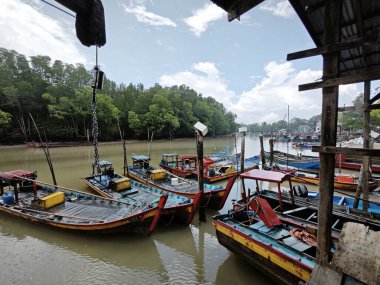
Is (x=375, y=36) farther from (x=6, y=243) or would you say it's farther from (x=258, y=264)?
(x=6, y=243)

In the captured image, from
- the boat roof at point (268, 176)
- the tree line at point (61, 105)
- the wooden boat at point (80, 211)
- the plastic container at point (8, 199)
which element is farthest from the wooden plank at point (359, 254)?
the tree line at point (61, 105)

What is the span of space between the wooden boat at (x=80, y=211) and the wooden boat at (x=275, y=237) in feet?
9.50

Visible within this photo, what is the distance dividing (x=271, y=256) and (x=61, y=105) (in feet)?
158

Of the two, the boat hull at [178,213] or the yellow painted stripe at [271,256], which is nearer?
the yellow painted stripe at [271,256]

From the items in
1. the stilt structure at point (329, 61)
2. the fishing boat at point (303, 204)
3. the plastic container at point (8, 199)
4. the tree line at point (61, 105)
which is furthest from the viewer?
the tree line at point (61, 105)

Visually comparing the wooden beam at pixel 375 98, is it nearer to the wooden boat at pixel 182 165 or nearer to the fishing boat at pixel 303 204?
the fishing boat at pixel 303 204

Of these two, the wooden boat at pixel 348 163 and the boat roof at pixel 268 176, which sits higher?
the boat roof at pixel 268 176

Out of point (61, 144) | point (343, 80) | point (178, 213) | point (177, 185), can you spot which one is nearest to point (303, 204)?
point (178, 213)

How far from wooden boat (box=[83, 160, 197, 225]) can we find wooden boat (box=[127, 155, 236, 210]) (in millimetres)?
747

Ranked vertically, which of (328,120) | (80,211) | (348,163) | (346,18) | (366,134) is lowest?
(80,211)

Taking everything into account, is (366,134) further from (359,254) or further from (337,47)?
(359,254)

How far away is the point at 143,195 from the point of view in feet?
39.6

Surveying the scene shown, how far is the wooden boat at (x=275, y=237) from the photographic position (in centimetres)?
547

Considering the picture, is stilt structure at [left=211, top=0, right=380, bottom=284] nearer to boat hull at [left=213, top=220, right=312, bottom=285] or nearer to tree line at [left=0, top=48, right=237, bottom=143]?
boat hull at [left=213, top=220, right=312, bottom=285]
